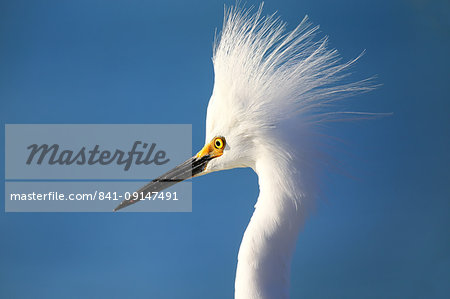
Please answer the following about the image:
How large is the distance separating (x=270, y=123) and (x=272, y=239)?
15.8 inches

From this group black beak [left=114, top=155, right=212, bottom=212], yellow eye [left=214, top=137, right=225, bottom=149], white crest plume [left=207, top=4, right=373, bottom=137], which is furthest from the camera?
black beak [left=114, top=155, right=212, bottom=212]

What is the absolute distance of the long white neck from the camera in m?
1.56

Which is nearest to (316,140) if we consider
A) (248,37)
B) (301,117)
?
(301,117)

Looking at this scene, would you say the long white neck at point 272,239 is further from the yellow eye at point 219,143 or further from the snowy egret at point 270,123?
the yellow eye at point 219,143

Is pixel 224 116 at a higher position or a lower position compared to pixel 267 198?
higher

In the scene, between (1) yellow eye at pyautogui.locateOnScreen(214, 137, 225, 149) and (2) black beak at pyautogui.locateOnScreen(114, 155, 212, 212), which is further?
(2) black beak at pyautogui.locateOnScreen(114, 155, 212, 212)

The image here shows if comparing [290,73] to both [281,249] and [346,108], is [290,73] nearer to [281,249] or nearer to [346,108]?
[346,108]

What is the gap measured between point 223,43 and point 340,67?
1.53ft

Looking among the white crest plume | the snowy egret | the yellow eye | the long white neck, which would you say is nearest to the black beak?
the snowy egret

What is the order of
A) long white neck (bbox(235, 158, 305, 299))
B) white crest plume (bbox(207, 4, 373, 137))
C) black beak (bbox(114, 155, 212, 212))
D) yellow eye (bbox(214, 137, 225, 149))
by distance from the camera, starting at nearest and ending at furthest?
long white neck (bbox(235, 158, 305, 299)) → white crest plume (bbox(207, 4, 373, 137)) → yellow eye (bbox(214, 137, 225, 149)) → black beak (bbox(114, 155, 212, 212))

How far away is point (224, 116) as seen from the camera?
5.72 feet

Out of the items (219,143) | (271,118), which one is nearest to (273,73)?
(271,118)

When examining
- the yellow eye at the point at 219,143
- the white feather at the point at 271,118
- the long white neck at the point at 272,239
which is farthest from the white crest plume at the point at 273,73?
the long white neck at the point at 272,239

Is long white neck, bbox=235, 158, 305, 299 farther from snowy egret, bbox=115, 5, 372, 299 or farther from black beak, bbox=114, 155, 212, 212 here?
black beak, bbox=114, 155, 212, 212
